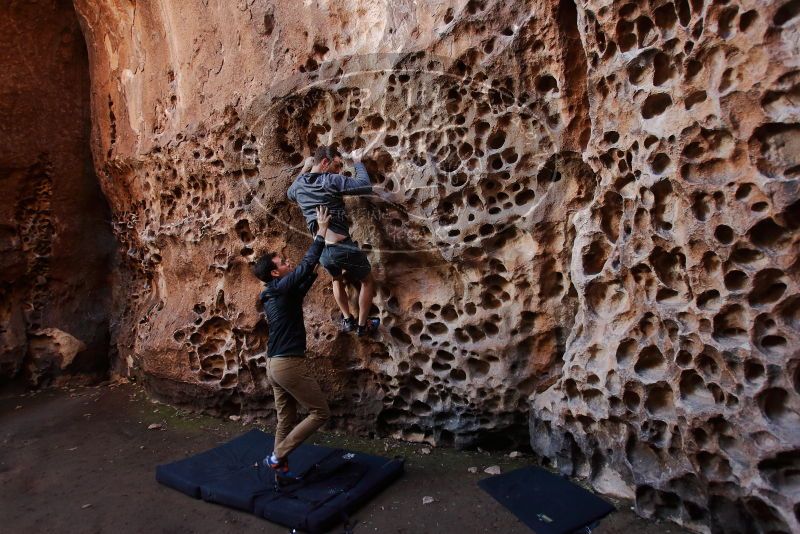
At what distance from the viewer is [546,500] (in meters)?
3.52

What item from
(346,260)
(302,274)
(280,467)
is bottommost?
(280,467)

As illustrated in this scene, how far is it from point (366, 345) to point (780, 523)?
2.90m

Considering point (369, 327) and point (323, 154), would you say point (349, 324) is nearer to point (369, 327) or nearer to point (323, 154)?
point (369, 327)

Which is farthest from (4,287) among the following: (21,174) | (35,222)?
(21,174)

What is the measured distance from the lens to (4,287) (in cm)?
679

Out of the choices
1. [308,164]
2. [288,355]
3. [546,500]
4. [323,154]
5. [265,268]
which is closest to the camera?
[546,500]

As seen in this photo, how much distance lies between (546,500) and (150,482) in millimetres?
2716

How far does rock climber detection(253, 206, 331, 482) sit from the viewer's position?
3.67m

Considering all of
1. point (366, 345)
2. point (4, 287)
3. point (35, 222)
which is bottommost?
point (366, 345)

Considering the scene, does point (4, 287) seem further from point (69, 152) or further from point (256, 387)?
point (256, 387)

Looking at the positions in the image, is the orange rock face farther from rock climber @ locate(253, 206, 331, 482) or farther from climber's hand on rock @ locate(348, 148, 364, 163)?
rock climber @ locate(253, 206, 331, 482)

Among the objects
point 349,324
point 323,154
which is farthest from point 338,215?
point 349,324

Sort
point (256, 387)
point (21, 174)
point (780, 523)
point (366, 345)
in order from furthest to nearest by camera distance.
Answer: point (21, 174) → point (256, 387) → point (366, 345) → point (780, 523)

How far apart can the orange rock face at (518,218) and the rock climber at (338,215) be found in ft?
0.64
